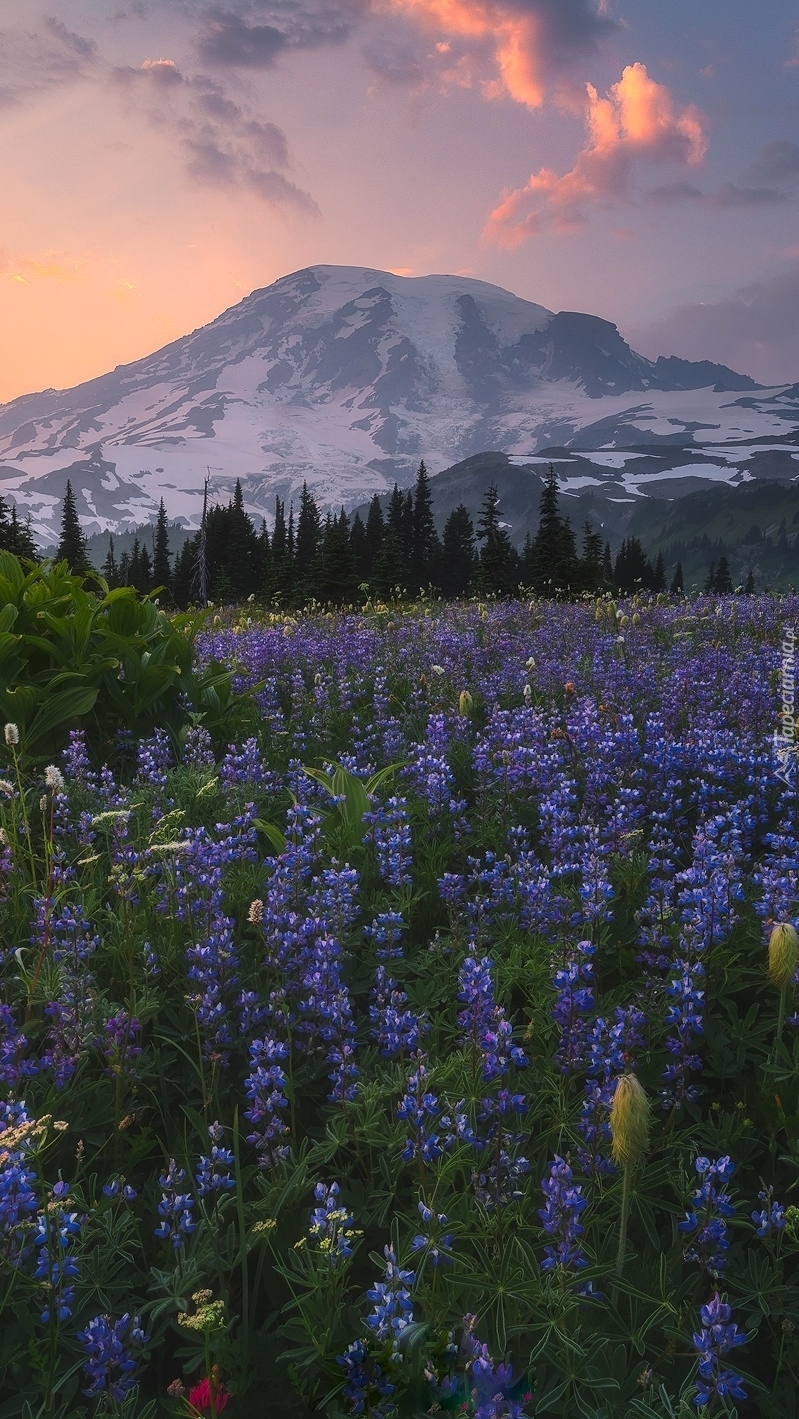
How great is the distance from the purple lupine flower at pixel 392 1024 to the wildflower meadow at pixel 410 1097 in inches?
0.9

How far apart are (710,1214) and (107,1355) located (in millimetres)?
1505

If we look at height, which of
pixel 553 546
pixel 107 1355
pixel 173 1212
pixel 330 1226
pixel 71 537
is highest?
pixel 71 537

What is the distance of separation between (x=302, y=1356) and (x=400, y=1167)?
55cm

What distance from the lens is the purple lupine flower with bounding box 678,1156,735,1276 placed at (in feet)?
6.76

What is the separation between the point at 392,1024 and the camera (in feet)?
8.99

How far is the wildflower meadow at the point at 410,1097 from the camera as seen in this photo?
1.96 m

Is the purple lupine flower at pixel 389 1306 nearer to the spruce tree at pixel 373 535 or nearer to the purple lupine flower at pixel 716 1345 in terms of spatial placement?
the purple lupine flower at pixel 716 1345

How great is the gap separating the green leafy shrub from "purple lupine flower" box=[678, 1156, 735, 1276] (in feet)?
15.3

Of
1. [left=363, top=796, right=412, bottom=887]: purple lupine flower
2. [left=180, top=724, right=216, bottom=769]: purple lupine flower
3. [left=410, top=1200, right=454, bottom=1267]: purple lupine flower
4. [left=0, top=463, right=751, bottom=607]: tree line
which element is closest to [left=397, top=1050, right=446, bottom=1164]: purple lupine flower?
[left=410, top=1200, right=454, bottom=1267]: purple lupine flower

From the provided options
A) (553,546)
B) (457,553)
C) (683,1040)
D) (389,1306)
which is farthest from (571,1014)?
(457,553)

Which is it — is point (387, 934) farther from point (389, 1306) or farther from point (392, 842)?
point (389, 1306)

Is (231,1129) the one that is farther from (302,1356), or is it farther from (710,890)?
(710,890)

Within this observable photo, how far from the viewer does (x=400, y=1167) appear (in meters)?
2.46

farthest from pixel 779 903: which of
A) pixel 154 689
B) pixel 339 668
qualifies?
pixel 339 668
